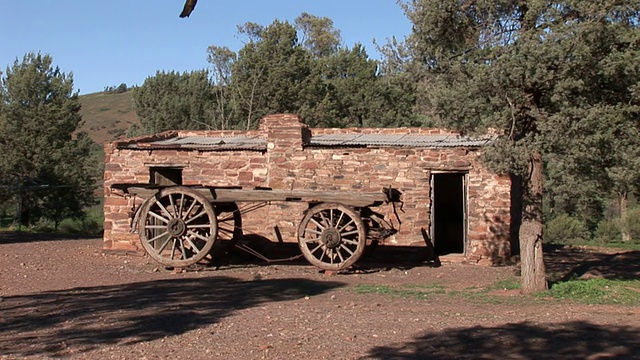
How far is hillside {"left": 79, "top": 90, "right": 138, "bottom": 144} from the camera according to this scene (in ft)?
182

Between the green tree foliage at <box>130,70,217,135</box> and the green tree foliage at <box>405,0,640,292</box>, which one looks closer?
the green tree foliage at <box>405,0,640,292</box>

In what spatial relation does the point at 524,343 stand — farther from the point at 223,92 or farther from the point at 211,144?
the point at 223,92

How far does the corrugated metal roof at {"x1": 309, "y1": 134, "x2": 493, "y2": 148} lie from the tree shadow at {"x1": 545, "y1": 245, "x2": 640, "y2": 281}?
3.10 metres

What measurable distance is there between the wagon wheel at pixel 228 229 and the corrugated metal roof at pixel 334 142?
1.54 metres

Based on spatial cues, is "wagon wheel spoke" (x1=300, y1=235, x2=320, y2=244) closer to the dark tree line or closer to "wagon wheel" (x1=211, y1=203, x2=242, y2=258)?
"wagon wheel" (x1=211, y1=203, x2=242, y2=258)

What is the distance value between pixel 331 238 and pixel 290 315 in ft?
14.5

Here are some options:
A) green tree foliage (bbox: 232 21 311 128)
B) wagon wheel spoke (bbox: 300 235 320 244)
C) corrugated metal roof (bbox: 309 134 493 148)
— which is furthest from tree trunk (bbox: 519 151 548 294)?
green tree foliage (bbox: 232 21 311 128)

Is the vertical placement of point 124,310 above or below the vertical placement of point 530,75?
below

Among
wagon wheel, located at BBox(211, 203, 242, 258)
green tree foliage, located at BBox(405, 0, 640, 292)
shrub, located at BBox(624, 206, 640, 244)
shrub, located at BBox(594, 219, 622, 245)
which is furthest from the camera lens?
shrub, located at BBox(594, 219, 622, 245)

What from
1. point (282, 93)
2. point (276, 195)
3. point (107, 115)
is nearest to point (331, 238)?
point (276, 195)

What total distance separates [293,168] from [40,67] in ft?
50.5

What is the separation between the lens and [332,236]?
41.7 ft

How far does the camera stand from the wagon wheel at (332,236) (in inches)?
499

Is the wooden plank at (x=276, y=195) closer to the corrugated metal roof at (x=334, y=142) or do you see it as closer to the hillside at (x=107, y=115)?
the corrugated metal roof at (x=334, y=142)
